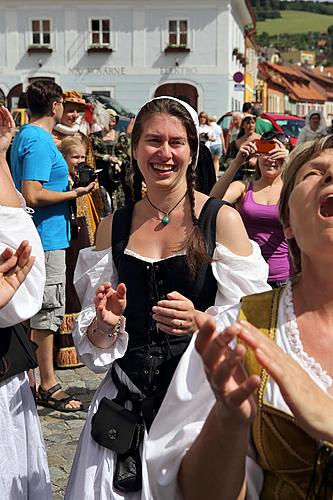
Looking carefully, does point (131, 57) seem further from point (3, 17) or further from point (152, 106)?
point (152, 106)

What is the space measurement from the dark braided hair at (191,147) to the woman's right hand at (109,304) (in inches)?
12.4

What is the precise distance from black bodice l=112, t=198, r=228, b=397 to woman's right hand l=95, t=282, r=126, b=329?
184mm

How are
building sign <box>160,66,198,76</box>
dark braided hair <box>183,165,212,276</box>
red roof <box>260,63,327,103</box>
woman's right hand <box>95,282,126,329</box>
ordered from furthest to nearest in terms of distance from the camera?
red roof <box>260,63,327,103</box>, building sign <box>160,66,198,76</box>, dark braided hair <box>183,165,212,276</box>, woman's right hand <box>95,282,126,329</box>

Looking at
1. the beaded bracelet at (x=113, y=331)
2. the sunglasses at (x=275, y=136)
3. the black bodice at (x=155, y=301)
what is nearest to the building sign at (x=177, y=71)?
the sunglasses at (x=275, y=136)

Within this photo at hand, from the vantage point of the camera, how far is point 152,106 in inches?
105

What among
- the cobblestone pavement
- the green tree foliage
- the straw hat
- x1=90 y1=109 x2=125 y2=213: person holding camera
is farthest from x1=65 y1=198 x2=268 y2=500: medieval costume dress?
the green tree foliage

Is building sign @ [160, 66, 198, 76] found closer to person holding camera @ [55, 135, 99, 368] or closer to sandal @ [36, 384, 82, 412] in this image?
person holding camera @ [55, 135, 99, 368]

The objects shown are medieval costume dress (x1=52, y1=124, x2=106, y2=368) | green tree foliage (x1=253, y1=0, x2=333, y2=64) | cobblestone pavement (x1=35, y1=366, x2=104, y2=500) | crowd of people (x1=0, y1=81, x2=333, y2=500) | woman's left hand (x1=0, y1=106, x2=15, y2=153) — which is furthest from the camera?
green tree foliage (x1=253, y1=0, x2=333, y2=64)

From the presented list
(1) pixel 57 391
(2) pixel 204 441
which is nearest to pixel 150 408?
(2) pixel 204 441

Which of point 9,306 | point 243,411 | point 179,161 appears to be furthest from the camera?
point 179,161

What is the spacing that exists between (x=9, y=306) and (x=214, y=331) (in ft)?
3.90

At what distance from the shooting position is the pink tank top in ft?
15.6

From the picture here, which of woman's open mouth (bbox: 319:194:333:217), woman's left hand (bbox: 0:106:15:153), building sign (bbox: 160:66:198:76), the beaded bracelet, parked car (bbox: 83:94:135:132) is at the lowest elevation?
the beaded bracelet

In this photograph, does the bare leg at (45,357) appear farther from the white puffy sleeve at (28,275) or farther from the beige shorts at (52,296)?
the white puffy sleeve at (28,275)
